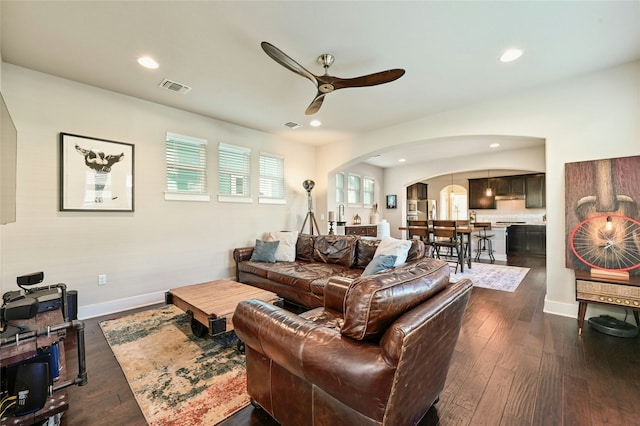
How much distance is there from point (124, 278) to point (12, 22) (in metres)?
2.77

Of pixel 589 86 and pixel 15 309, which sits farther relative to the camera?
pixel 589 86

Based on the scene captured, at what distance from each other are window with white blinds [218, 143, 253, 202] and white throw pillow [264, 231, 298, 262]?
93cm

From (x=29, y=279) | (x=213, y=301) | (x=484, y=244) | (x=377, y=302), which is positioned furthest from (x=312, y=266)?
(x=484, y=244)

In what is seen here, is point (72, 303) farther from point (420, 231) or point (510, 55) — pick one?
point (420, 231)

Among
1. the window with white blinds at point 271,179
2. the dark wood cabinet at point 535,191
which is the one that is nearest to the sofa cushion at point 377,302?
the window with white blinds at point 271,179

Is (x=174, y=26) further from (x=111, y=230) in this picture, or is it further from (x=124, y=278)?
(x=124, y=278)

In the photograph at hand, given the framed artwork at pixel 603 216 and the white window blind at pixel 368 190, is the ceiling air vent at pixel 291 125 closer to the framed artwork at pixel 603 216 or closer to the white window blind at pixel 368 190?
the white window blind at pixel 368 190

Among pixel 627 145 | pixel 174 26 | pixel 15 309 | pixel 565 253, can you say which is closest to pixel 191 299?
pixel 15 309

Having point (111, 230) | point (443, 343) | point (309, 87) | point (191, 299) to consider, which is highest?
point (309, 87)

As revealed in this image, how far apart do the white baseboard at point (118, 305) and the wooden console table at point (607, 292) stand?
16.6ft

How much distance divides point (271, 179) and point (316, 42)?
3.14 meters

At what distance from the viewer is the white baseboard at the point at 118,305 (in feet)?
10.3

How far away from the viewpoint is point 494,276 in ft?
16.6

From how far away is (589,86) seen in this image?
9.73ft
